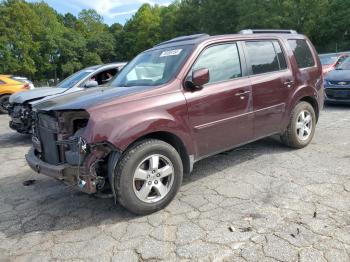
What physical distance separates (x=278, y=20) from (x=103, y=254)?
32.7 meters

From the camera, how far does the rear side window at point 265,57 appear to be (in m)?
5.21

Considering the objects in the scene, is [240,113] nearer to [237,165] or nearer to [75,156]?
[237,165]

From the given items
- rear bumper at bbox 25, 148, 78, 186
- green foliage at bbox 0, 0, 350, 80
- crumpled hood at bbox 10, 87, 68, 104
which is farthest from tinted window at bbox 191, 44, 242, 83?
green foliage at bbox 0, 0, 350, 80

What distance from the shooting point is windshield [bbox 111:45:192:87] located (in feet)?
14.9

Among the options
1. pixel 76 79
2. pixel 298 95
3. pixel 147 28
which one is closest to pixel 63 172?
pixel 298 95

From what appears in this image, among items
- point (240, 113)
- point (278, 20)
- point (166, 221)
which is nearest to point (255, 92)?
point (240, 113)

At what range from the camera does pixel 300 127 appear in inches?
234

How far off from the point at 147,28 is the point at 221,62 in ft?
203

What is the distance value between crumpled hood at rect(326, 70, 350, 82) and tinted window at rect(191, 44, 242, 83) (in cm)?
599

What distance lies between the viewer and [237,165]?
5.42m

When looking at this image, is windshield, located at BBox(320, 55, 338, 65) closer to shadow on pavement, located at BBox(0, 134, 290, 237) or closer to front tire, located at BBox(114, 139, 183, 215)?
shadow on pavement, located at BBox(0, 134, 290, 237)

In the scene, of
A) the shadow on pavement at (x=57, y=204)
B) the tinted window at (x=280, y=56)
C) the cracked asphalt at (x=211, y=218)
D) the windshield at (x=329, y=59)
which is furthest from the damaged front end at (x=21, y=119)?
the windshield at (x=329, y=59)

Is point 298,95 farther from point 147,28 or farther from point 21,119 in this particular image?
point 147,28

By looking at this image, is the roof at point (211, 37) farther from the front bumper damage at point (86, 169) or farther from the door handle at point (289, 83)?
the front bumper damage at point (86, 169)
